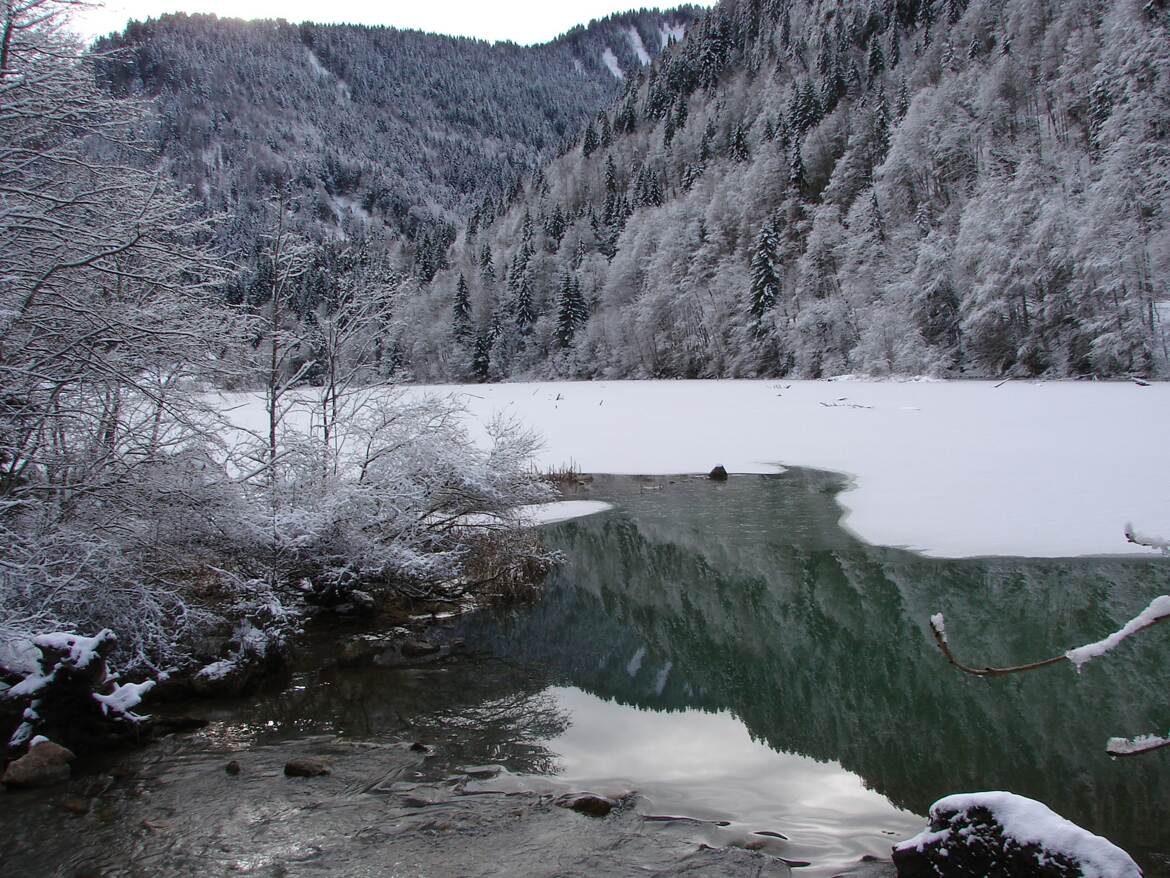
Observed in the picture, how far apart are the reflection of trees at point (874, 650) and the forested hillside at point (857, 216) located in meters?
13.9

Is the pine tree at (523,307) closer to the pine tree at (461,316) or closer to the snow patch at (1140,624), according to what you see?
the pine tree at (461,316)

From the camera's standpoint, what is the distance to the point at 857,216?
57281 mm

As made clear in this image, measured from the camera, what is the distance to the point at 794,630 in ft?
33.6

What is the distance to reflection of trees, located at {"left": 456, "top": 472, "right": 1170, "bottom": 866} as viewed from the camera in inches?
254

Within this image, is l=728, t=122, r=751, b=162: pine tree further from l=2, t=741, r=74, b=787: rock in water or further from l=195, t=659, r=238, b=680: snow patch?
l=2, t=741, r=74, b=787: rock in water

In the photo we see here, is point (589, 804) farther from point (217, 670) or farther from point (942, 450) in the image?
point (942, 450)

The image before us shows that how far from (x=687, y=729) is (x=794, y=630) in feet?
10.9

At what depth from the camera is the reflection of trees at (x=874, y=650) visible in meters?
6.45

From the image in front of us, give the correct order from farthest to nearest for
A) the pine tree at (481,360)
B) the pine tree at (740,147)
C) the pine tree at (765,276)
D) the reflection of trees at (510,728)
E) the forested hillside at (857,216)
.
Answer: the pine tree at (481,360) < the pine tree at (740,147) < the pine tree at (765,276) < the forested hillside at (857,216) < the reflection of trees at (510,728)

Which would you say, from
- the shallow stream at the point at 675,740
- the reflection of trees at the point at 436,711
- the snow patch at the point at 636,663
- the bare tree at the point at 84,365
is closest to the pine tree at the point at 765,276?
the shallow stream at the point at 675,740

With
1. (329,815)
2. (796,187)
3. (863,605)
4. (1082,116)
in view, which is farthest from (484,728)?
(796,187)

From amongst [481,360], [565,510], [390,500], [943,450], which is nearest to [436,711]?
[390,500]

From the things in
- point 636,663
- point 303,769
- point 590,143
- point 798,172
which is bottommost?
point 636,663

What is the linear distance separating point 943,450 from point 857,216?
41469mm
